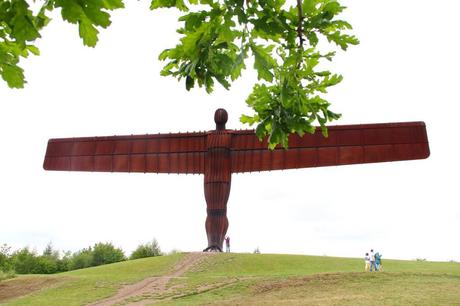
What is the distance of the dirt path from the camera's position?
1542 centimetres

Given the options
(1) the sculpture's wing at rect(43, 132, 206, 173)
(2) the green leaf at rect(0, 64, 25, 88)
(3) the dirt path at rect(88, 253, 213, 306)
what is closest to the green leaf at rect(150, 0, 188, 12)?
(2) the green leaf at rect(0, 64, 25, 88)

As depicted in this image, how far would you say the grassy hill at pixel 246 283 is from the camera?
13365 millimetres

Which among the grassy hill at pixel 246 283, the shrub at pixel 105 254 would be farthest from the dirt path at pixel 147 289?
the shrub at pixel 105 254

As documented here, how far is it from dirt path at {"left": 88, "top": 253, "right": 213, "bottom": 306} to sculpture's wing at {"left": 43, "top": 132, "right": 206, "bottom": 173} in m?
4.87

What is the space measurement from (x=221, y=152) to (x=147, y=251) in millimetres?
13692

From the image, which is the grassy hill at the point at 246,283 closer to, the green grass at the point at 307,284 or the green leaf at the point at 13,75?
the green grass at the point at 307,284

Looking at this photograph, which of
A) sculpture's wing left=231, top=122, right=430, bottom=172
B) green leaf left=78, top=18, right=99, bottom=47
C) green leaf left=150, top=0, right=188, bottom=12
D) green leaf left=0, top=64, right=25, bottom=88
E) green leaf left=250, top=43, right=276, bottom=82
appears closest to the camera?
green leaf left=78, top=18, right=99, bottom=47

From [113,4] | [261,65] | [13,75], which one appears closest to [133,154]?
[13,75]

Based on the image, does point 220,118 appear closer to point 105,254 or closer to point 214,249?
point 214,249

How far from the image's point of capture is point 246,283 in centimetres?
1680

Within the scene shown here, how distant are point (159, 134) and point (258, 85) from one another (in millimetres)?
19933

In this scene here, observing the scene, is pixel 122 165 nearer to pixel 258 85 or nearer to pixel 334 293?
pixel 334 293

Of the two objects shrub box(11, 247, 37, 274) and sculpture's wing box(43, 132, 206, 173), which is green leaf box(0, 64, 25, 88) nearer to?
sculpture's wing box(43, 132, 206, 173)

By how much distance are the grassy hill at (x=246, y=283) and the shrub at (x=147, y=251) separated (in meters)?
8.46
